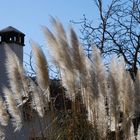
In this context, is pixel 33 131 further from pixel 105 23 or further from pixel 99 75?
pixel 105 23

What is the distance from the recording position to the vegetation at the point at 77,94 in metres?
3.70

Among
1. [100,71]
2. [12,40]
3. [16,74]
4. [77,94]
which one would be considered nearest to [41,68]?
[16,74]

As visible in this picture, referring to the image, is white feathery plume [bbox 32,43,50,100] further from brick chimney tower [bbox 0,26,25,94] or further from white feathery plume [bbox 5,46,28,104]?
brick chimney tower [bbox 0,26,25,94]

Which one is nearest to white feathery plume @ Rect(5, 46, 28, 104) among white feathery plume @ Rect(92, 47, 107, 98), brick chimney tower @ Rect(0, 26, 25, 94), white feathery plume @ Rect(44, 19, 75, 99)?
white feathery plume @ Rect(44, 19, 75, 99)

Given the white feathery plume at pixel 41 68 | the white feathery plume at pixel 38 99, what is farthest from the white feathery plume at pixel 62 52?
the white feathery plume at pixel 38 99

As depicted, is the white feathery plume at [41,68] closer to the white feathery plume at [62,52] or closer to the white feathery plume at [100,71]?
the white feathery plume at [62,52]

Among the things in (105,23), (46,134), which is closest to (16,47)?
(105,23)

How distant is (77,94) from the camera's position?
427 centimetres

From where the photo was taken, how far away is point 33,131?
434cm

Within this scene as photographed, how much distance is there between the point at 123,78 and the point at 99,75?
182mm

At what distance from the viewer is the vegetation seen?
370 cm

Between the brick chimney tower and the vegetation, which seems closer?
the vegetation

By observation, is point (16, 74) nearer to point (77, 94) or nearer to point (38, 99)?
point (38, 99)

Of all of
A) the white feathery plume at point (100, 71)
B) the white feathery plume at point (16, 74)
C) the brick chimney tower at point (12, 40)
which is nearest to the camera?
the white feathery plume at point (100, 71)
